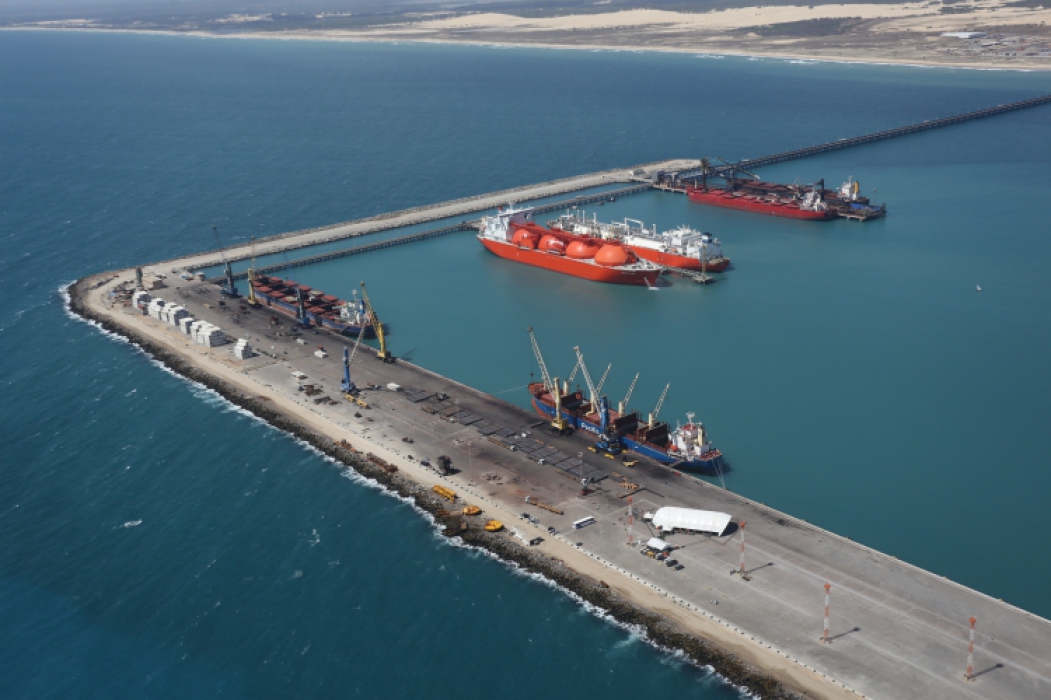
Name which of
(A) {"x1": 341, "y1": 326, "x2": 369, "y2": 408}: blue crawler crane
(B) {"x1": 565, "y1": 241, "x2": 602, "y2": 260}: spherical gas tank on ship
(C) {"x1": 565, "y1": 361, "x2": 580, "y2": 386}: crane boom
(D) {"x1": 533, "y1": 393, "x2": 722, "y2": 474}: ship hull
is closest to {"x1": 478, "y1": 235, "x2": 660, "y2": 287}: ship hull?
(B) {"x1": 565, "y1": 241, "x2": 602, "y2": 260}: spherical gas tank on ship

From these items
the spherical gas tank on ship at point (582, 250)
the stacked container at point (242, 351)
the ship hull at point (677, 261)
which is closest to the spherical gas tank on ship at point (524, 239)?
the spherical gas tank on ship at point (582, 250)

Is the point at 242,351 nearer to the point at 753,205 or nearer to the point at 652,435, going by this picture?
the point at 652,435

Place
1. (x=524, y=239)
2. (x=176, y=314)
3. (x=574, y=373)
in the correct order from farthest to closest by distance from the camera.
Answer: (x=524, y=239) → (x=176, y=314) → (x=574, y=373)

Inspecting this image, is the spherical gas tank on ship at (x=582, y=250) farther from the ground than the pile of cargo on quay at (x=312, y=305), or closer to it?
farther from the ground

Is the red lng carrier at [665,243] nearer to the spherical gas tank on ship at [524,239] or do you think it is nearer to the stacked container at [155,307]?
the spherical gas tank on ship at [524,239]

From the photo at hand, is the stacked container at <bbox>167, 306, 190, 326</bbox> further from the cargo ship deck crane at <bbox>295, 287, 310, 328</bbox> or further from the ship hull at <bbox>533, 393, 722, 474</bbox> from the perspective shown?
the ship hull at <bbox>533, 393, 722, 474</bbox>

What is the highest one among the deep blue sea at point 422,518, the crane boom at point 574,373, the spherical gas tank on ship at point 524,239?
the spherical gas tank on ship at point 524,239

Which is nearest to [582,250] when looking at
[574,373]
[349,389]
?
[574,373]
